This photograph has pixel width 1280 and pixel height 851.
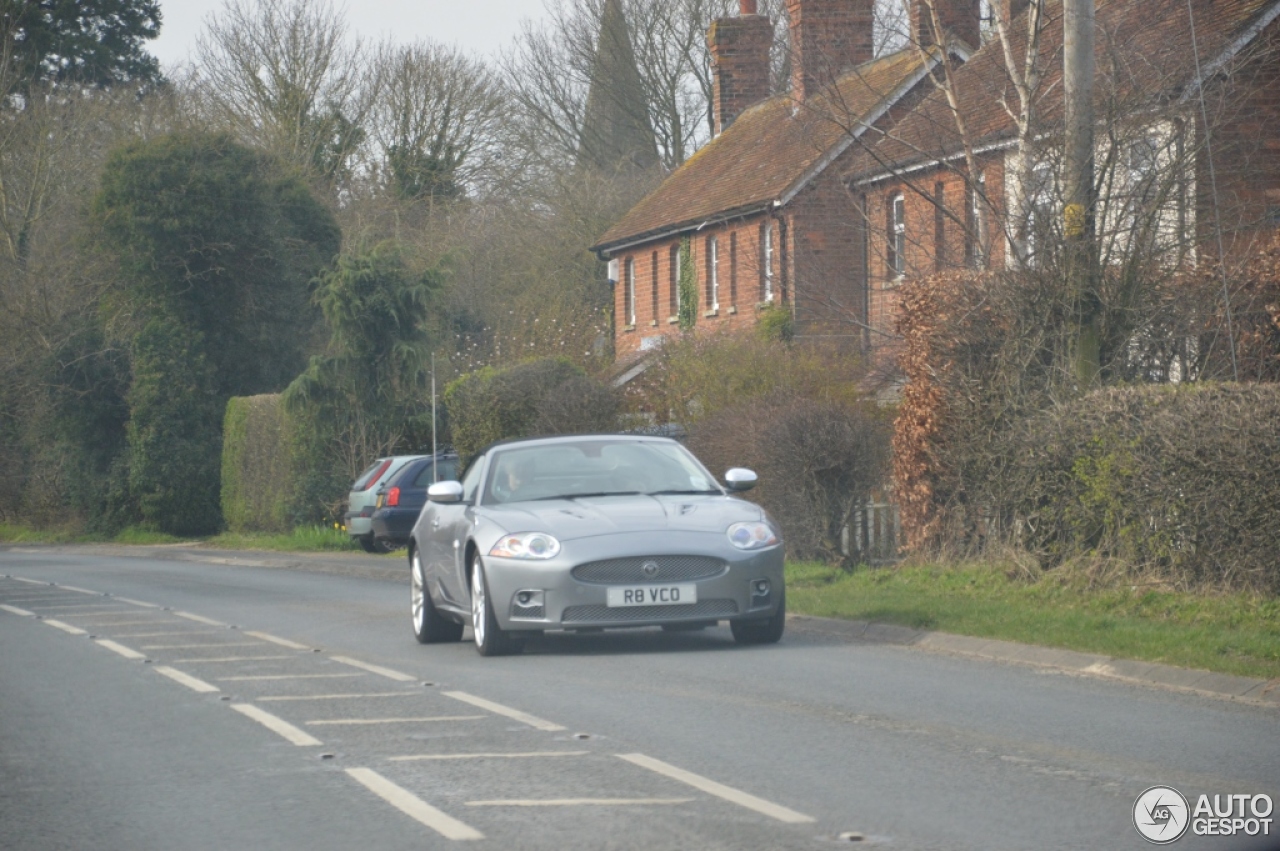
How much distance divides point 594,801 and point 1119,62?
513 inches

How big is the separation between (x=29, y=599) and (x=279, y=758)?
13272 mm

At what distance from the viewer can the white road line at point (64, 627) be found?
1594 cm

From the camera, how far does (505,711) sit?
9945 millimetres

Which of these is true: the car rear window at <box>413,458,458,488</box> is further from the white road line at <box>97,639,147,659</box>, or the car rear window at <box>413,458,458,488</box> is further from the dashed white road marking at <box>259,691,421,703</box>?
the dashed white road marking at <box>259,691,421,703</box>

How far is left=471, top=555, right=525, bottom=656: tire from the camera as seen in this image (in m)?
12.7

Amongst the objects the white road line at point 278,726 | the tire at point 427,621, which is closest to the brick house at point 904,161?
the tire at point 427,621

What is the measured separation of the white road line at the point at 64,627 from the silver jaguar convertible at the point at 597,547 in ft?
12.4

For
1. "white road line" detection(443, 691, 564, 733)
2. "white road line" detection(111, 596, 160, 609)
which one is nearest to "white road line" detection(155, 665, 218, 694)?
"white road line" detection(443, 691, 564, 733)

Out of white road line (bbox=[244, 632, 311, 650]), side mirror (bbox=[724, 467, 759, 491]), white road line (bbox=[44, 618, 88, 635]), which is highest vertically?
side mirror (bbox=[724, 467, 759, 491])

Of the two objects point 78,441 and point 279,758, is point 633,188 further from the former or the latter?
point 279,758

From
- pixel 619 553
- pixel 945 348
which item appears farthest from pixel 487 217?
pixel 619 553

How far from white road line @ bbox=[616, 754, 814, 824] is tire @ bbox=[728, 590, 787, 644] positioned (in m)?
4.75

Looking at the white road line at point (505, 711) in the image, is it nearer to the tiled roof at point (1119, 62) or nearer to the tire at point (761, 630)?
the tire at point (761, 630)

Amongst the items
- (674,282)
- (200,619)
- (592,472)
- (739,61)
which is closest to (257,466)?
(674,282)
